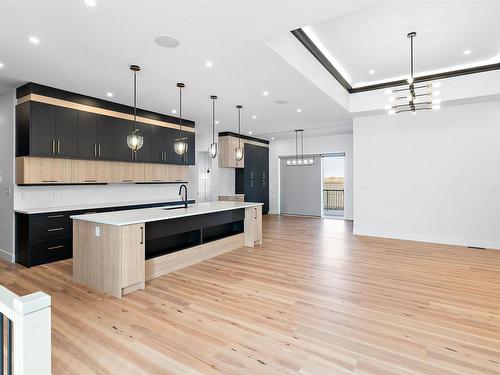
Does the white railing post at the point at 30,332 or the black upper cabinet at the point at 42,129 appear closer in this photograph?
the white railing post at the point at 30,332

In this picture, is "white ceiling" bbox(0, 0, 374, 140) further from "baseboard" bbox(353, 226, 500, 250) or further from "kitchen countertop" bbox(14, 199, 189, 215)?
"baseboard" bbox(353, 226, 500, 250)

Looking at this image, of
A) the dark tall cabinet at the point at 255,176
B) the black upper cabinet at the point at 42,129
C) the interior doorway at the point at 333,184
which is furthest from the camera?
the interior doorway at the point at 333,184

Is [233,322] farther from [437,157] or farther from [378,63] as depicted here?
[437,157]

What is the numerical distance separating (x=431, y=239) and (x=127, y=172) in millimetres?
6791

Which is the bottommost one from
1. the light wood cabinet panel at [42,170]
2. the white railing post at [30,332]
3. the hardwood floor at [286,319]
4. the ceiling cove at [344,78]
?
the hardwood floor at [286,319]

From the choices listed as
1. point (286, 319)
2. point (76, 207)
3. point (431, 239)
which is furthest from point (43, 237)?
point (431, 239)

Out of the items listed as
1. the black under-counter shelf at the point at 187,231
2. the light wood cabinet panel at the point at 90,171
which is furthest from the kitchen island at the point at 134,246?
the light wood cabinet panel at the point at 90,171

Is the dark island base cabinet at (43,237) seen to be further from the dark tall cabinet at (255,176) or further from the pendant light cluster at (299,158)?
the pendant light cluster at (299,158)

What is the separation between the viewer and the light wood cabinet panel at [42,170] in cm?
445

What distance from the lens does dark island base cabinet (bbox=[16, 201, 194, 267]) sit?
→ 429 centimetres

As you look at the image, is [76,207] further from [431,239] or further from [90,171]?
[431,239]

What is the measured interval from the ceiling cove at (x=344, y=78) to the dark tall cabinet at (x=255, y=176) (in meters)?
4.39

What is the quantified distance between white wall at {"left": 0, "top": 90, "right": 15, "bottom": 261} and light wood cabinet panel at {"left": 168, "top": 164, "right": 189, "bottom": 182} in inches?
118

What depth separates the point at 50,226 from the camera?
14.8 ft
